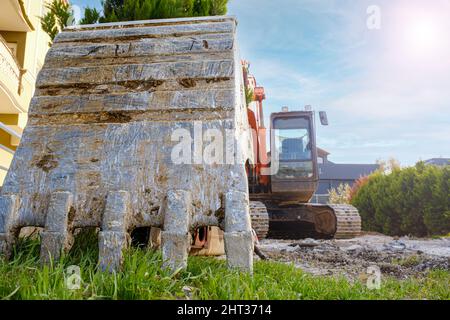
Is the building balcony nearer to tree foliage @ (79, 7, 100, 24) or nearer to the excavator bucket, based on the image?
tree foliage @ (79, 7, 100, 24)

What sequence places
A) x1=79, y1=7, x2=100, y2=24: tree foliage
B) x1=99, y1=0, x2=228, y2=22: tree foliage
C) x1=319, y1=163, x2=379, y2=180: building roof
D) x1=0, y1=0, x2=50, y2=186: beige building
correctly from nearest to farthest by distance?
x1=99, y1=0, x2=228, y2=22: tree foliage → x1=79, y1=7, x2=100, y2=24: tree foliage → x1=0, y1=0, x2=50, y2=186: beige building → x1=319, y1=163, x2=379, y2=180: building roof

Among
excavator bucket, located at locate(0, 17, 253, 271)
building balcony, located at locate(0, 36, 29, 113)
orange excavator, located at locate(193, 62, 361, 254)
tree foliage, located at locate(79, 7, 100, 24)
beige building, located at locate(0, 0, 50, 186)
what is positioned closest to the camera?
excavator bucket, located at locate(0, 17, 253, 271)

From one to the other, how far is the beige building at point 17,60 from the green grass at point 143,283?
9.80 metres

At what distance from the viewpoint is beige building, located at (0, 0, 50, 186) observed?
1181cm

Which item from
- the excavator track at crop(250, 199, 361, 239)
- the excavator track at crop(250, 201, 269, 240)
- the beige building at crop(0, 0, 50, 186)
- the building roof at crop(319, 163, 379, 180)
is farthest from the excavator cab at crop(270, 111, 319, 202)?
the building roof at crop(319, 163, 379, 180)

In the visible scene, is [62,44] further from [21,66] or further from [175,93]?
[21,66]

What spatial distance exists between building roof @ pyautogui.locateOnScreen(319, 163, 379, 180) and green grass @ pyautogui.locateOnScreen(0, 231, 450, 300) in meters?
40.9

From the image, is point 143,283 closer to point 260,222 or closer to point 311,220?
point 260,222

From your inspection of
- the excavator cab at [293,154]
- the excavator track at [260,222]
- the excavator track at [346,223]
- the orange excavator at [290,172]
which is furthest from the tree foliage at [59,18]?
the excavator track at [346,223]

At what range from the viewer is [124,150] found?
8.96ft

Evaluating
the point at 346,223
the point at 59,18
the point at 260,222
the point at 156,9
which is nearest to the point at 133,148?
the point at 156,9

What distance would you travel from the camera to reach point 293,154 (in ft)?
31.0

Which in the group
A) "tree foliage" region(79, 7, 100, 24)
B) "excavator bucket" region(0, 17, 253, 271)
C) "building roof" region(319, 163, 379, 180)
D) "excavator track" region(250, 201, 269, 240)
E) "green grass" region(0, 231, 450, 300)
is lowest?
"green grass" region(0, 231, 450, 300)

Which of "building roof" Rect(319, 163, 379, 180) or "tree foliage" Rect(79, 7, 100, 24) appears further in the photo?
"building roof" Rect(319, 163, 379, 180)
